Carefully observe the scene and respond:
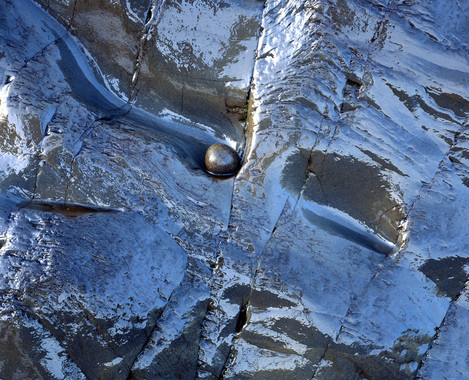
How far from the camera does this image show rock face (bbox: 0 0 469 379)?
2.39 m

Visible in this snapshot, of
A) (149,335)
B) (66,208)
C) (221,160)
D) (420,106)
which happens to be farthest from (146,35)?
(149,335)

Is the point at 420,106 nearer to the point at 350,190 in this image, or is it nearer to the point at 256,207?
the point at 350,190

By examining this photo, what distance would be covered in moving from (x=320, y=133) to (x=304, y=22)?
27.7 inches

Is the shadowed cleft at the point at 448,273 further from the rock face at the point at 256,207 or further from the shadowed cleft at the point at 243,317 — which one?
the shadowed cleft at the point at 243,317

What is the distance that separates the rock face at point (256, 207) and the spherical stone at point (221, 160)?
74mm

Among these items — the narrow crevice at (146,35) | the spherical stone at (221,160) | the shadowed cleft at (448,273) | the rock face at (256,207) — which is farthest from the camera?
the narrow crevice at (146,35)

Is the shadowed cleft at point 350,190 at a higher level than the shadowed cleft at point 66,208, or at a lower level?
higher

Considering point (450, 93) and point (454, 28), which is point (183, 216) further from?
point (454, 28)

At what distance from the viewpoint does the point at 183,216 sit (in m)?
2.61

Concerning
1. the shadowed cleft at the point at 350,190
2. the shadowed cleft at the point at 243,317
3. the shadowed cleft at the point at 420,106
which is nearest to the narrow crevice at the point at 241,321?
the shadowed cleft at the point at 243,317

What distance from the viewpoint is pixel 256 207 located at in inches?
103

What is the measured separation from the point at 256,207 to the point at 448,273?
1172 mm

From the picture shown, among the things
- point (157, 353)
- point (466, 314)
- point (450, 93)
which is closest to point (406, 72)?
point (450, 93)

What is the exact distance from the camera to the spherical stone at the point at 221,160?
267 centimetres
